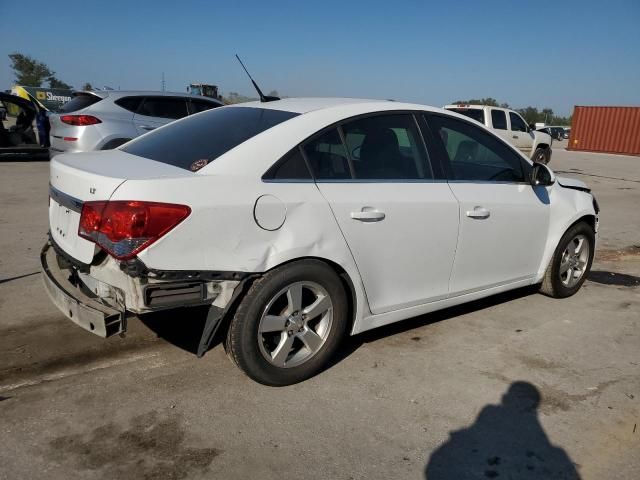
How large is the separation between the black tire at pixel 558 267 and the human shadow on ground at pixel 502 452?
185 cm

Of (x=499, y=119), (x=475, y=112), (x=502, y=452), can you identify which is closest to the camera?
(x=502, y=452)

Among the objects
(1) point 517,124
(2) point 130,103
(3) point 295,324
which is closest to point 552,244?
(3) point 295,324

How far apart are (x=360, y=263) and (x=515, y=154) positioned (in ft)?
5.91

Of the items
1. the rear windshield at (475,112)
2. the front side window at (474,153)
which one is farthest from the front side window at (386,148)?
Result: the rear windshield at (475,112)

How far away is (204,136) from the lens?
3.37 metres

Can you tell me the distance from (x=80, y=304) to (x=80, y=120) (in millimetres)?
7744

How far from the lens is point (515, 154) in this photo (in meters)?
4.25

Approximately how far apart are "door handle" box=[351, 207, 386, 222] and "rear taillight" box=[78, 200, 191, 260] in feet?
3.22

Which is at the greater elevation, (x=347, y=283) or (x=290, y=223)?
(x=290, y=223)

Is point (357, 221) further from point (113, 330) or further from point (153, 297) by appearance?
point (113, 330)

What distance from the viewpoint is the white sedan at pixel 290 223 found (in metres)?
2.66

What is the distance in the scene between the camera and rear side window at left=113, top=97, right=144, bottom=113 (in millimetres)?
10078

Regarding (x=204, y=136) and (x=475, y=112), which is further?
(x=475, y=112)

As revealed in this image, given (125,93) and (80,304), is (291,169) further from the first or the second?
(125,93)
